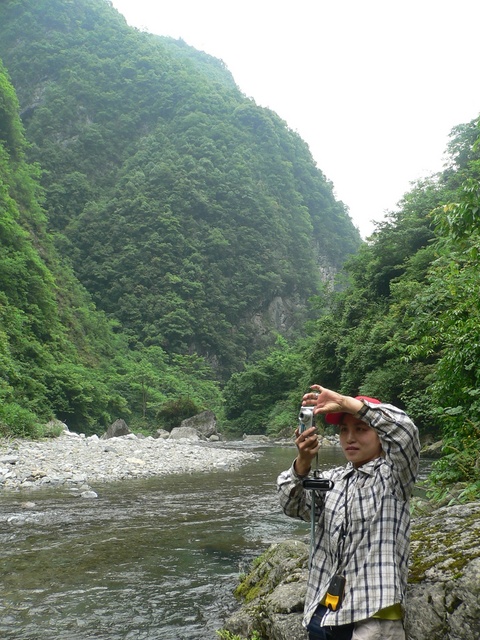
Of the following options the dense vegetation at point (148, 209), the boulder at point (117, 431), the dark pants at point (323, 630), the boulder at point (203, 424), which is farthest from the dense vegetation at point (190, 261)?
the dark pants at point (323, 630)

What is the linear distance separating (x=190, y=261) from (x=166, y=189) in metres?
14.5

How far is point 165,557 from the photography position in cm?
640

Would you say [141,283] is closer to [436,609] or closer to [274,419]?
[274,419]

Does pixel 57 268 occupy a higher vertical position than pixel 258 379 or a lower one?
higher

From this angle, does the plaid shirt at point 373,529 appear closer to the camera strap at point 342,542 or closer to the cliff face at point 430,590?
the camera strap at point 342,542

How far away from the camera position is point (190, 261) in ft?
256

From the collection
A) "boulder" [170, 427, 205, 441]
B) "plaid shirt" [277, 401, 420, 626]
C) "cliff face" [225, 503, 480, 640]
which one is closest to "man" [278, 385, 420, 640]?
"plaid shirt" [277, 401, 420, 626]

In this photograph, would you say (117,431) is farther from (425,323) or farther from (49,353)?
(425,323)

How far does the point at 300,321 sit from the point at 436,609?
83.6m

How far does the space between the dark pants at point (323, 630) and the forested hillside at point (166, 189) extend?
6212 centimetres

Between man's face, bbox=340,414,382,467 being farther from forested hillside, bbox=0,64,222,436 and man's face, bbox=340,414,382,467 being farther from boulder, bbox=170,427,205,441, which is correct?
boulder, bbox=170,427,205,441

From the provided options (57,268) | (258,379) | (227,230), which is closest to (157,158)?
(227,230)

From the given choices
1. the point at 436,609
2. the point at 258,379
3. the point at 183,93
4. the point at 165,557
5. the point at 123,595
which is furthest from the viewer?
the point at 183,93

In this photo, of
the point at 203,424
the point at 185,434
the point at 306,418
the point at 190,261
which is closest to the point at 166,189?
the point at 190,261
